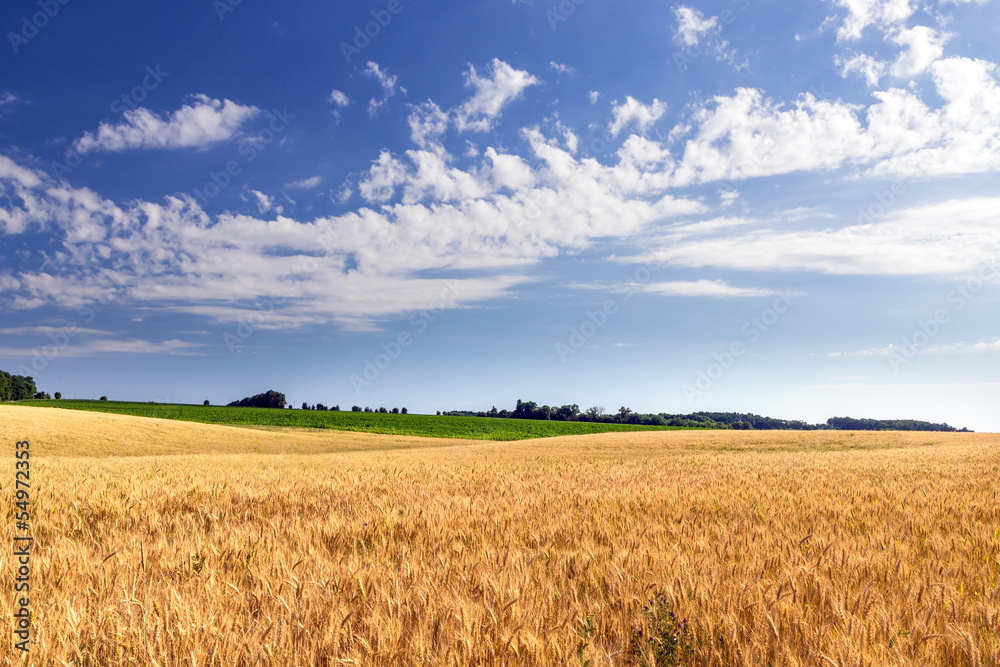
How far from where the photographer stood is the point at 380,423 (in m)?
78.8

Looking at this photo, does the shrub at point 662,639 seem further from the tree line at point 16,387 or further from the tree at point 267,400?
the tree line at point 16,387

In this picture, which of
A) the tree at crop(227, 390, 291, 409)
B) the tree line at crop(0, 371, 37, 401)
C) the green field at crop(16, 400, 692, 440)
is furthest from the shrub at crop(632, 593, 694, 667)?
the tree line at crop(0, 371, 37, 401)

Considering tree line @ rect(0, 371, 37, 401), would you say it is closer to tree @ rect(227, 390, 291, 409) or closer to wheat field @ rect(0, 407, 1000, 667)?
tree @ rect(227, 390, 291, 409)

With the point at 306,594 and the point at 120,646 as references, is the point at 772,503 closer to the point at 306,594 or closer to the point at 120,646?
the point at 306,594

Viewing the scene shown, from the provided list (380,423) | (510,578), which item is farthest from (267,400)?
(510,578)

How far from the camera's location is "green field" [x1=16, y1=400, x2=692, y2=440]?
72125mm

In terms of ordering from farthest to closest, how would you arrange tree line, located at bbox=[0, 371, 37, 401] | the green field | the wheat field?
tree line, located at bbox=[0, 371, 37, 401] < the green field < the wheat field

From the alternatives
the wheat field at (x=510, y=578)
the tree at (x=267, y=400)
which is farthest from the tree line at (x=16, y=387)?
the wheat field at (x=510, y=578)

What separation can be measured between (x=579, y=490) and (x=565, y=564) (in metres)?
3.88

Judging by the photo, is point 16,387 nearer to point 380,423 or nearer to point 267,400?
point 267,400

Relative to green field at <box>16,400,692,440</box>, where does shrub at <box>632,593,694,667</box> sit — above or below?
above

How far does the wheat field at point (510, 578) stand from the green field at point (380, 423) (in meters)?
62.7

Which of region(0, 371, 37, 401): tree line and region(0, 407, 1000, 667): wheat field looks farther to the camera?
region(0, 371, 37, 401): tree line

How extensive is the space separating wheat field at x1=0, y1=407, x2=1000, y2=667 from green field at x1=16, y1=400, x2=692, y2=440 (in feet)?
206
